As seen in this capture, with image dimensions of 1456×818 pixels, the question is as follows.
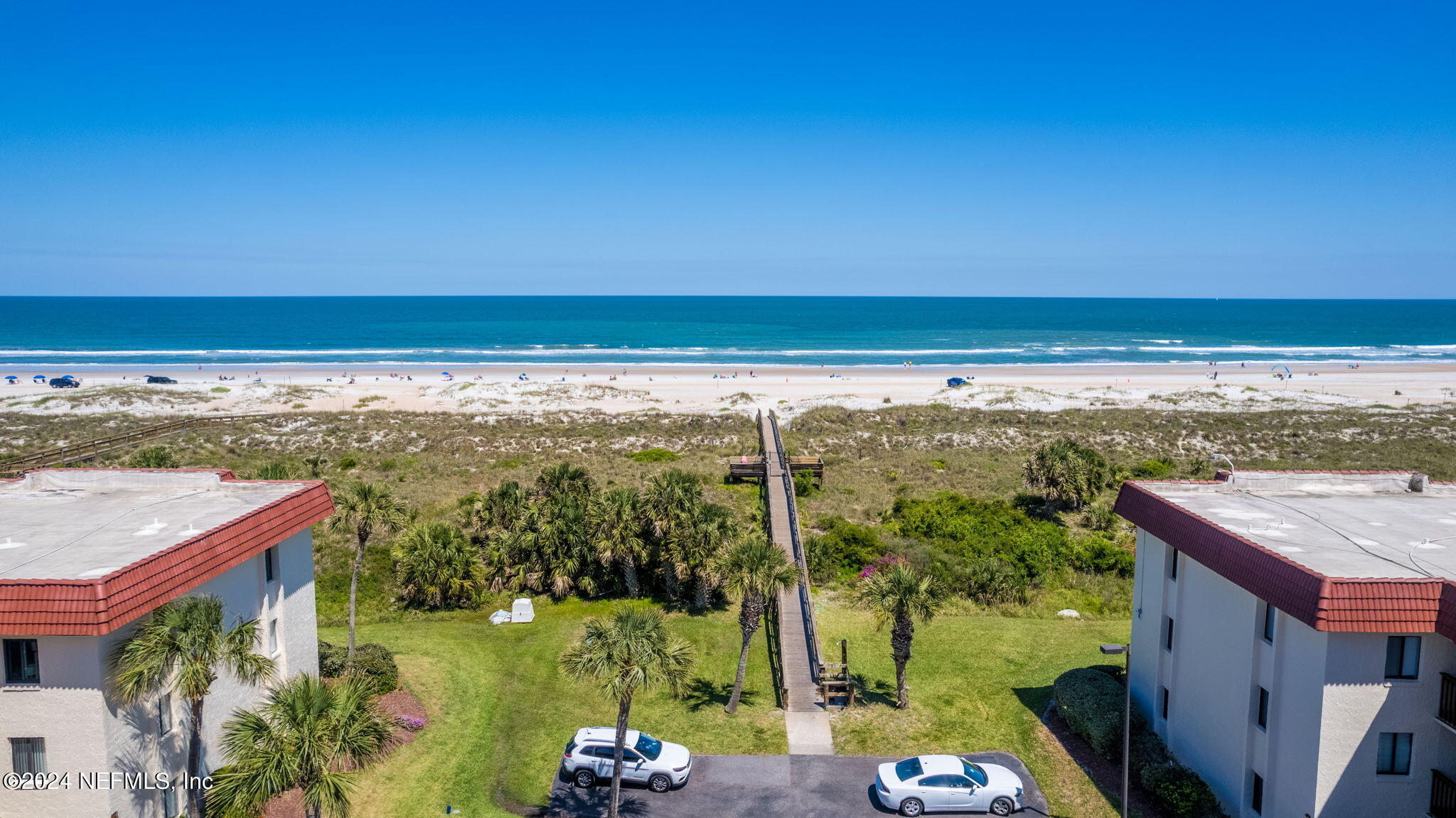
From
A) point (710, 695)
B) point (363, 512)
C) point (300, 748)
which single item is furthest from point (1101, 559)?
point (300, 748)

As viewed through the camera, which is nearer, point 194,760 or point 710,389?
point 194,760

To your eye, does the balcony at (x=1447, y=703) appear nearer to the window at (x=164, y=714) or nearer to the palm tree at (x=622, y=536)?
the palm tree at (x=622, y=536)

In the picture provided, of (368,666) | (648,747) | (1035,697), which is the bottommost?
(1035,697)

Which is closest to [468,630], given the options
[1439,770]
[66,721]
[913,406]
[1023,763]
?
[66,721]

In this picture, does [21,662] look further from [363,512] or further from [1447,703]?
[1447,703]

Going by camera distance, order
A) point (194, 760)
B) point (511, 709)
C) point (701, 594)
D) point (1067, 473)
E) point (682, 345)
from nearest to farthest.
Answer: point (194, 760)
point (511, 709)
point (701, 594)
point (1067, 473)
point (682, 345)

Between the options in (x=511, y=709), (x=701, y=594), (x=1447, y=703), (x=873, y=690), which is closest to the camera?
(x=1447, y=703)

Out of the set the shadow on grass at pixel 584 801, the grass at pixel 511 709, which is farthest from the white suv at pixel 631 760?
the grass at pixel 511 709

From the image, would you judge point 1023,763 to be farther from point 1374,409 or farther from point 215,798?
point 1374,409
